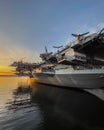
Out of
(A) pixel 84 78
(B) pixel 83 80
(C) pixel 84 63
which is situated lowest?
(B) pixel 83 80

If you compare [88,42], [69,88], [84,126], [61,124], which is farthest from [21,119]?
[69,88]

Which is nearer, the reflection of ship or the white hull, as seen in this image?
the white hull

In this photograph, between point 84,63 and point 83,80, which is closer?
point 83,80

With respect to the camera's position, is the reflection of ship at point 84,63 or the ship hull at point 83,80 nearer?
the ship hull at point 83,80

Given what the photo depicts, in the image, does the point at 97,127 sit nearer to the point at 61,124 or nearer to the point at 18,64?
the point at 61,124

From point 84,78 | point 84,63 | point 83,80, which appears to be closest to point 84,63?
point 84,63

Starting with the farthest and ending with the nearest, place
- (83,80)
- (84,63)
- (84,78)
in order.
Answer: (84,63) → (83,80) → (84,78)

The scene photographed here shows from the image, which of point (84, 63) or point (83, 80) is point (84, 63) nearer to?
point (84, 63)

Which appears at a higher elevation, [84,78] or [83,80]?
[84,78]

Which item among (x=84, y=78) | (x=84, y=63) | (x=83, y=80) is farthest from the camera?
(x=84, y=63)

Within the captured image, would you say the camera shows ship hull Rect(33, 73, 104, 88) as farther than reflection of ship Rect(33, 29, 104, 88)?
No

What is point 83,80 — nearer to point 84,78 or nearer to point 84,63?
point 84,78

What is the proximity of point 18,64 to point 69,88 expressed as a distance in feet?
88.9

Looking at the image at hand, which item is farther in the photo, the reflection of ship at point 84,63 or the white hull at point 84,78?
the reflection of ship at point 84,63
